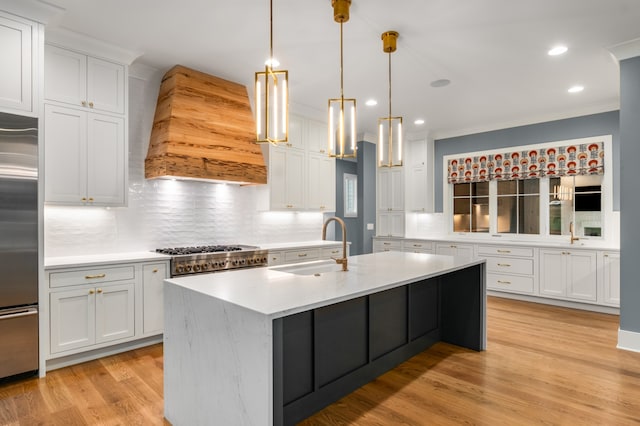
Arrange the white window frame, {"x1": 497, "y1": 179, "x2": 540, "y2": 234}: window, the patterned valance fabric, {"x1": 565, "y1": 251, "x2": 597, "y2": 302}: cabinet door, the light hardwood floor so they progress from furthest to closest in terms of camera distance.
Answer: {"x1": 497, "y1": 179, "x2": 540, "y2": 234}: window → the patterned valance fabric → the white window frame → {"x1": 565, "y1": 251, "x2": 597, "y2": 302}: cabinet door → the light hardwood floor

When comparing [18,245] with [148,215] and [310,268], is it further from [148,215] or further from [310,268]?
[310,268]

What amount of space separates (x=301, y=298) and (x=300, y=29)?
238 centimetres

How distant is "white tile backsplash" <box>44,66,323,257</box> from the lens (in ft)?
11.5

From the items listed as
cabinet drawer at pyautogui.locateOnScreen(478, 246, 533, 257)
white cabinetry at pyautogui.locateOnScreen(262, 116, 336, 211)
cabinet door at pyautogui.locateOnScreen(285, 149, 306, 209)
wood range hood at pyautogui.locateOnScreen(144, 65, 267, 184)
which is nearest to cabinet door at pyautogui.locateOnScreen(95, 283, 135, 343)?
wood range hood at pyautogui.locateOnScreen(144, 65, 267, 184)

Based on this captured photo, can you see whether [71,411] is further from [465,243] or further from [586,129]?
[586,129]

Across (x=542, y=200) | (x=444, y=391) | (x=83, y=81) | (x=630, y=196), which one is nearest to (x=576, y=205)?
(x=542, y=200)

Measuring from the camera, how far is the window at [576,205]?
17.2ft

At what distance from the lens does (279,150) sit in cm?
502

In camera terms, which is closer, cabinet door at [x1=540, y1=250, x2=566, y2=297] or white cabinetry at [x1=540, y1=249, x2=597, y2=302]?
white cabinetry at [x1=540, y1=249, x2=597, y2=302]

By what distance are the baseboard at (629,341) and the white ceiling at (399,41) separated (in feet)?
8.79

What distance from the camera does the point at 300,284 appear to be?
7.10ft

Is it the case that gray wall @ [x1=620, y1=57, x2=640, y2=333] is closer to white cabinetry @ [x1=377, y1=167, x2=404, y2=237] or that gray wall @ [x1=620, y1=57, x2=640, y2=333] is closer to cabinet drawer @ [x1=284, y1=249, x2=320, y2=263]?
cabinet drawer @ [x1=284, y1=249, x2=320, y2=263]

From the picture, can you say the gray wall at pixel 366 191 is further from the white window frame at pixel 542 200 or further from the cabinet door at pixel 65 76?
the cabinet door at pixel 65 76

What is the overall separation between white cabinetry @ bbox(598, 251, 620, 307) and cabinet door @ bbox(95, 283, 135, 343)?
18.3 ft
